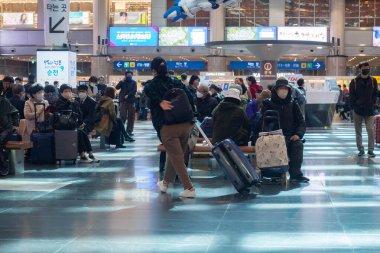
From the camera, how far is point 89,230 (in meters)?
6.47

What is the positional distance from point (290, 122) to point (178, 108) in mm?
2265

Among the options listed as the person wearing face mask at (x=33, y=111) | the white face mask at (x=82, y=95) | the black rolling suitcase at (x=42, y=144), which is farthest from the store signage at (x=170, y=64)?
the black rolling suitcase at (x=42, y=144)

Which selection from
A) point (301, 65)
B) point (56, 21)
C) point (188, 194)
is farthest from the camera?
point (301, 65)

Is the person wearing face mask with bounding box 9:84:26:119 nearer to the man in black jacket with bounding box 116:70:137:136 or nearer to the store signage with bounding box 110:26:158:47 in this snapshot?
the man in black jacket with bounding box 116:70:137:136

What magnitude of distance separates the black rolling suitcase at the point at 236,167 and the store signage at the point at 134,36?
127ft

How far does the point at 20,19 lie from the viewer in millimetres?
47594

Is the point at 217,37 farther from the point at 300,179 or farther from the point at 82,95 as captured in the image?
the point at 300,179

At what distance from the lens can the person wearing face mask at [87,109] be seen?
12.8 m

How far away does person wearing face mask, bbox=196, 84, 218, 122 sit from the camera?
12.8 meters

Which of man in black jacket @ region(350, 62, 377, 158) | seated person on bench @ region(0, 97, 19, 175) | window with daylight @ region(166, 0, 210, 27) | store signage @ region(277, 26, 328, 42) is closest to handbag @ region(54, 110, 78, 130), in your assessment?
seated person on bench @ region(0, 97, 19, 175)

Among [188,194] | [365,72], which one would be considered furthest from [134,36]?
[188,194]

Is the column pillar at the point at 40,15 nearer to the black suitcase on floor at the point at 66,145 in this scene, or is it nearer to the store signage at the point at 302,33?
the store signage at the point at 302,33

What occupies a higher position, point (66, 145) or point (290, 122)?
point (290, 122)

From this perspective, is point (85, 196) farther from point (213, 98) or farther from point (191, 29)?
point (191, 29)
